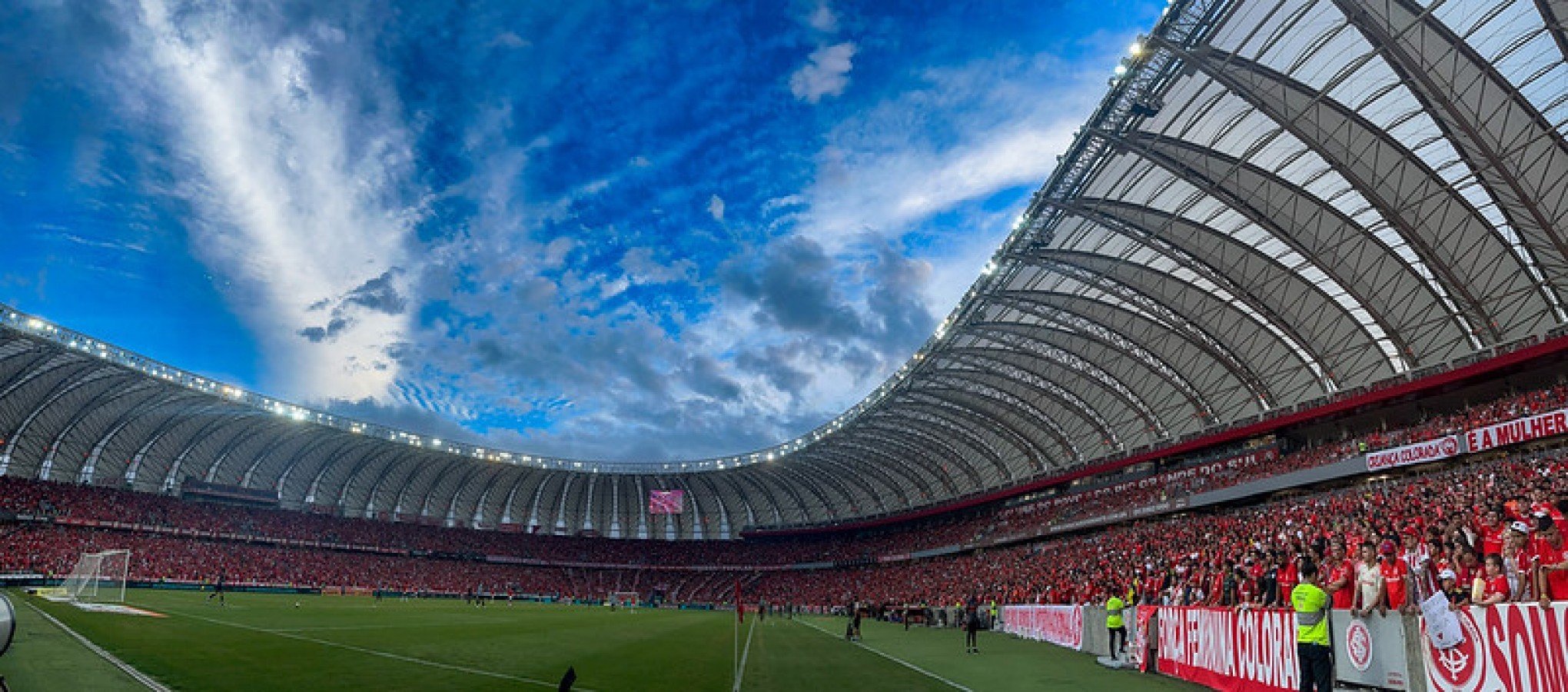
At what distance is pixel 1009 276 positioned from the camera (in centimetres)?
3853

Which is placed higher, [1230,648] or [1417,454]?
[1417,454]

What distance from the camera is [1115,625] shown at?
59.6 feet

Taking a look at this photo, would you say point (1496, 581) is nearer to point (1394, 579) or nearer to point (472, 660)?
point (1394, 579)

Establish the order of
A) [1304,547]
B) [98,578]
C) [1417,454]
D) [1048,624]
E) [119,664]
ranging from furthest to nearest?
[98,578]
[1417,454]
[1048,624]
[1304,547]
[119,664]

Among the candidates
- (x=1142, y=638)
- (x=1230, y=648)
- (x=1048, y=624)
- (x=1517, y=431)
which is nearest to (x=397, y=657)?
(x=1230, y=648)

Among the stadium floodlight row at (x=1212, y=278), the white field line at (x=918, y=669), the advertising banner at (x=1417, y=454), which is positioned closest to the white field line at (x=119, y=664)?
the white field line at (x=918, y=669)

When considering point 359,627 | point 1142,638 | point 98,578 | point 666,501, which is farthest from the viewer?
point 666,501

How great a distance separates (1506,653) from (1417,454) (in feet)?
101

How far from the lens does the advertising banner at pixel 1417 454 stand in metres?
31.5

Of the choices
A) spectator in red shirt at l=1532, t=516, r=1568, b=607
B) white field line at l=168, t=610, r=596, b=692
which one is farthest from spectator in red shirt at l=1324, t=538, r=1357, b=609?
white field line at l=168, t=610, r=596, b=692

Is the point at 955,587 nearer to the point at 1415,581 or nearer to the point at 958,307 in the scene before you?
the point at 958,307

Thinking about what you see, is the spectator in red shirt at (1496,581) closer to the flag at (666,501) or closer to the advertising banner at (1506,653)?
the advertising banner at (1506,653)

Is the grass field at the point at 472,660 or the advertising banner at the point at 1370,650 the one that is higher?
the advertising banner at the point at 1370,650

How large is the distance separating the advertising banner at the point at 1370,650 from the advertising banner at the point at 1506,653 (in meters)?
0.52
